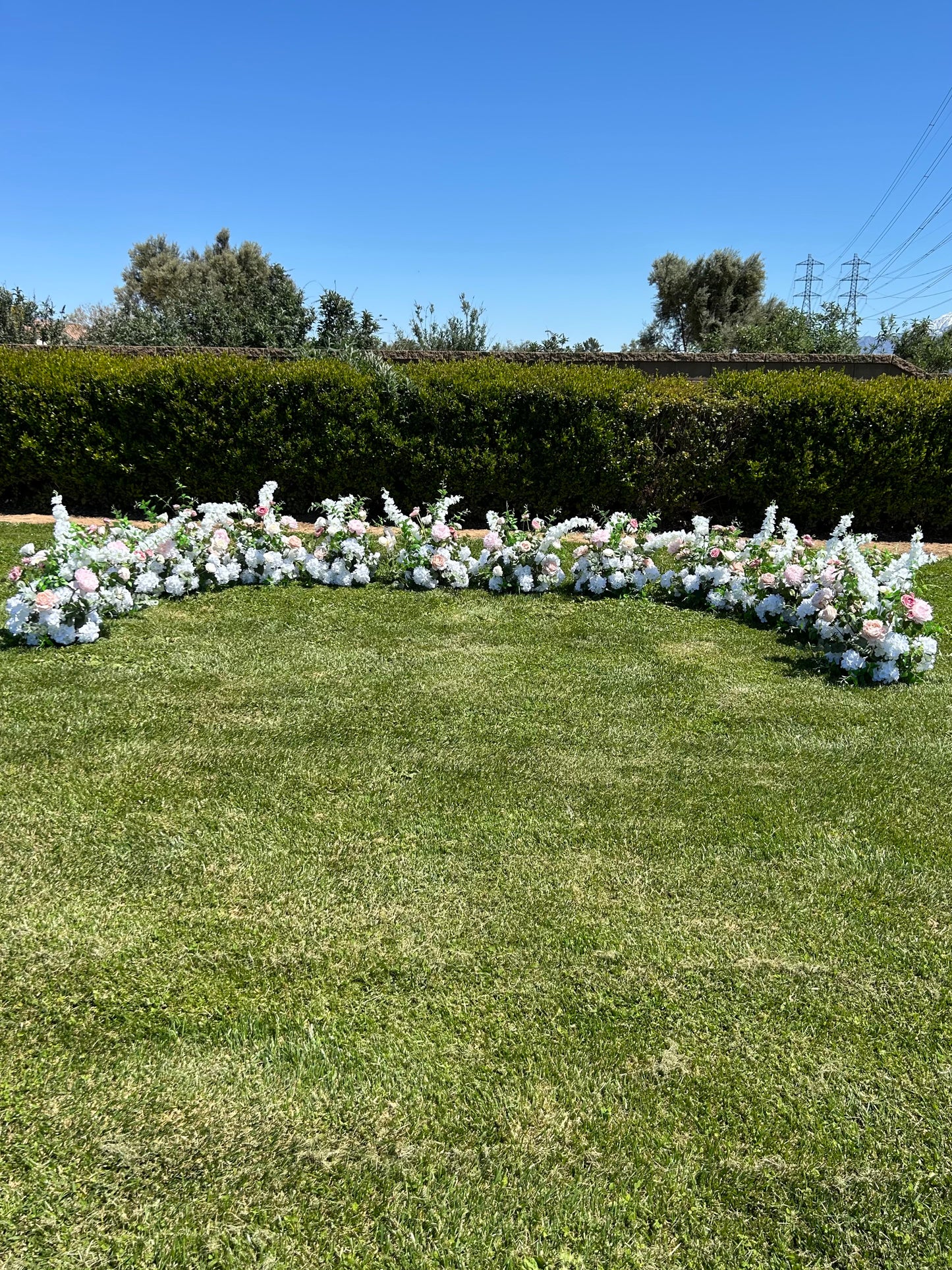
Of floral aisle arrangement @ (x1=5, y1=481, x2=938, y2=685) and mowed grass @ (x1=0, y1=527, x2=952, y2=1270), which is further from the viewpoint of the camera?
floral aisle arrangement @ (x1=5, y1=481, x2=938, y2=685)

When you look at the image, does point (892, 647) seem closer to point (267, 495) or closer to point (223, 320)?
point (267, 495)

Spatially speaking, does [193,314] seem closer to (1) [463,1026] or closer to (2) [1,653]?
(2) [1,653]

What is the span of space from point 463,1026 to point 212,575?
16.0 ft

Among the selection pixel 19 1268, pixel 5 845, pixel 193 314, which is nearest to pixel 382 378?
pixel 5 845

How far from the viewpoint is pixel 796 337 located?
2564cm

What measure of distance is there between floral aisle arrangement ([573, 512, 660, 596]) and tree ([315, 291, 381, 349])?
43.4 ft

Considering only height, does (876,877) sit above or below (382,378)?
below

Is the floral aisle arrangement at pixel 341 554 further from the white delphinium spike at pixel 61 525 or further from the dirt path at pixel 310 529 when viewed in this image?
the white delphinium spike at pixel 61 525

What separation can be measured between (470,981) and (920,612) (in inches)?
139

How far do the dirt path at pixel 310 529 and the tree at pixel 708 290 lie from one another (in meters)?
29.9

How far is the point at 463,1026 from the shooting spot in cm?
216

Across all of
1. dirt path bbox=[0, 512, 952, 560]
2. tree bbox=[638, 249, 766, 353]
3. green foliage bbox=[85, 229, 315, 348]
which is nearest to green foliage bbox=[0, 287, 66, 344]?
green foliage bbox=[85, 229, 315, 348]

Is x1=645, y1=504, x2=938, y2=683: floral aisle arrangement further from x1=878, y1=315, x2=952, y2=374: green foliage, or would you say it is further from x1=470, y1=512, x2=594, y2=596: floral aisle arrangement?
x1=878, y1=315, x2=952, y2=374: green foliage

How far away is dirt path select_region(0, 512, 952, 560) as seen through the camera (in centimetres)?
821
